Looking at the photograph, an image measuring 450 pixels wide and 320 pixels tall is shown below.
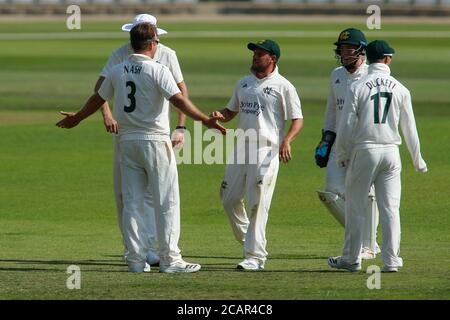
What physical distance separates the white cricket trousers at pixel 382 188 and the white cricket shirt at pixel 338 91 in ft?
3.44

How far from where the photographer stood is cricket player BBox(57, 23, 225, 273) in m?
10.8

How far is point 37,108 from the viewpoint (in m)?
28.2

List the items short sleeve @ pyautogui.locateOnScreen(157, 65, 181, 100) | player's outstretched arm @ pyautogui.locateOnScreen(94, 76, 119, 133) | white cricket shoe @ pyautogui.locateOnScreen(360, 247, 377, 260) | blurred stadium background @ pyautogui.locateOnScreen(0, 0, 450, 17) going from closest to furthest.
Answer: short sleeve @ pyautogui.locateOnScreen(157, 65, 181, 100), player's outstretched arm @ pyautogui.locateOnScreen(94, 76, 119, 133), white cricket shoe @ pyautogui.locateOnScreen(360, 247, 377, 260), blurred stadium background @ pyautogui.locateOnScreen(0, 0, 450, 17)

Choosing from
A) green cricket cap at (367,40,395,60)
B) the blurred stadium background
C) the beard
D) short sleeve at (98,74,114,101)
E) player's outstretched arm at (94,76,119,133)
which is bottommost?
player's outstretched arm at (94,76,119,133)

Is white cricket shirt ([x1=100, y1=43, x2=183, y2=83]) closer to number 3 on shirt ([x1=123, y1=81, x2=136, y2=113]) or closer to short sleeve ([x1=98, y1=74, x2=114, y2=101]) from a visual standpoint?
short sleeve ([x1=98, y1=74, x2=114, y2=101])

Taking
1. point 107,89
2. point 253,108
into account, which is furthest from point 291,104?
point 107,89

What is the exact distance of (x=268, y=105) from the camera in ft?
38.2

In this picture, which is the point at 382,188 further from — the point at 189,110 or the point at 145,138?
the point at 145,138

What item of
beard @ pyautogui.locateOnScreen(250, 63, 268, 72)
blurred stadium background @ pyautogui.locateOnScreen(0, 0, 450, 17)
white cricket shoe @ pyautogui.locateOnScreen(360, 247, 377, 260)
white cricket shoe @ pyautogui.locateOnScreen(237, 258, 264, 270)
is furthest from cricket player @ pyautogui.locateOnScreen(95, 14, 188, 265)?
blurred stadium background @ pyautogui.locateOnScreen(0, 0, 450, 17)

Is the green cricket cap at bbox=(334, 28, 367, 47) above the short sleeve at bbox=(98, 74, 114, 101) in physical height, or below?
above

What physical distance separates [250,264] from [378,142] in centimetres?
167

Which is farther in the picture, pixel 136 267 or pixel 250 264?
pixel 250 264
